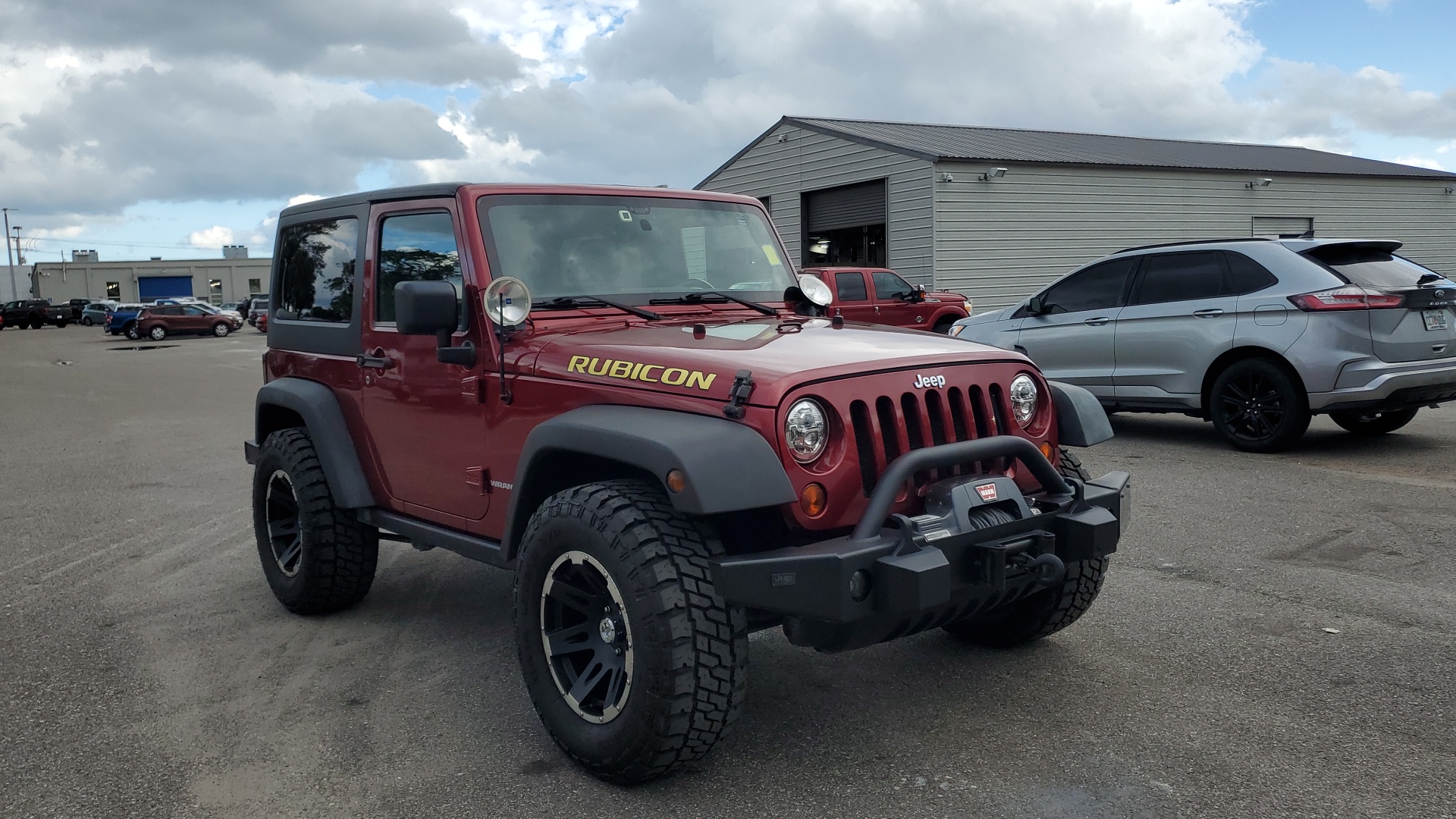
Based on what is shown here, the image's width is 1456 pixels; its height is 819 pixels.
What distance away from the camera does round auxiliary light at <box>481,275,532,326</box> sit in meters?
3.73

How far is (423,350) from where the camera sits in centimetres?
421

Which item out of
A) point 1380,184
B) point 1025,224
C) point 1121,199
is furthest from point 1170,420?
point 1380,184

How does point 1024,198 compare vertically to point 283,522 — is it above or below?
above

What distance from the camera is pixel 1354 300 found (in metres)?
7.89

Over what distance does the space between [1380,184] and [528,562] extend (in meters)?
31.1

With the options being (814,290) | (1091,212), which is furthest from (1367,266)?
(1091,212)

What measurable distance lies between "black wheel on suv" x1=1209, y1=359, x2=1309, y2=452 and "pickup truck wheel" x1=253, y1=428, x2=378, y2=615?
6.69 metres

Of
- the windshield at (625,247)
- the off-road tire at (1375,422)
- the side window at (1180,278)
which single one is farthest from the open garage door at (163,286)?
the windshield at (625,247)

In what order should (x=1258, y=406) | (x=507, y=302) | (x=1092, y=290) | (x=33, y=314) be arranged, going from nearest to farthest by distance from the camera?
(x=507, y=302) < (x=1258, y=406) < (x=1092, y=290) < (x=33, y=314)

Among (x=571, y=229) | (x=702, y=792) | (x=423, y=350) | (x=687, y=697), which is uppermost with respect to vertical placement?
(x=571, y=229)

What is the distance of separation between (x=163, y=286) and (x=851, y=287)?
321 feet

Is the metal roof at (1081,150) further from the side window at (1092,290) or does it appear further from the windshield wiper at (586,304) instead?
the windshield wiper at (586,304)

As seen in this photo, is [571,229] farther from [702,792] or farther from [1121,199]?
[1121,199]

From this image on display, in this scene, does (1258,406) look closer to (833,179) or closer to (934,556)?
(934,556)
